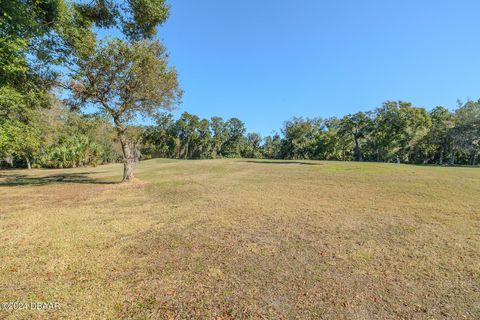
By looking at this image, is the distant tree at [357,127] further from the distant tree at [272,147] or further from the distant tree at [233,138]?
the distant tree at [233,138]

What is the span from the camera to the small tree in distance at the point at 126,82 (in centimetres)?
1194

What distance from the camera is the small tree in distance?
11.9 metres

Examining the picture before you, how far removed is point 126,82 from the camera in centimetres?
1284

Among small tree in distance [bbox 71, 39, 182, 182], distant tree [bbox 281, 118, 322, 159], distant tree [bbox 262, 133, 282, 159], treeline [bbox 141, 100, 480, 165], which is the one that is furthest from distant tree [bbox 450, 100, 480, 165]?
small tree in distance [bbox 71, 39, 182, 182]

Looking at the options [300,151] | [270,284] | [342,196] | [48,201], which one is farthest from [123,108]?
[300,151]

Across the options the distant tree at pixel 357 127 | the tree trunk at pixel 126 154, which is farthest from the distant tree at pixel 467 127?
the tree trunk at pixel 126 154

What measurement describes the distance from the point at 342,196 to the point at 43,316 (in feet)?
30.5

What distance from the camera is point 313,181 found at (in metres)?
13.3

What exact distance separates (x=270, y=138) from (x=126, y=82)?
61.3 meters

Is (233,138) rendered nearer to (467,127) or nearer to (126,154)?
(467,127)

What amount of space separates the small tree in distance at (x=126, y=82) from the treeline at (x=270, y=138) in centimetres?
109

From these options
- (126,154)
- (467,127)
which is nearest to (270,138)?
(467,127)

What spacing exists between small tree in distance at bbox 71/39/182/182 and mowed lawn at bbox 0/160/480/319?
6.62 metres

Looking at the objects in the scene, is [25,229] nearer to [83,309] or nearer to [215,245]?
[83,309]
